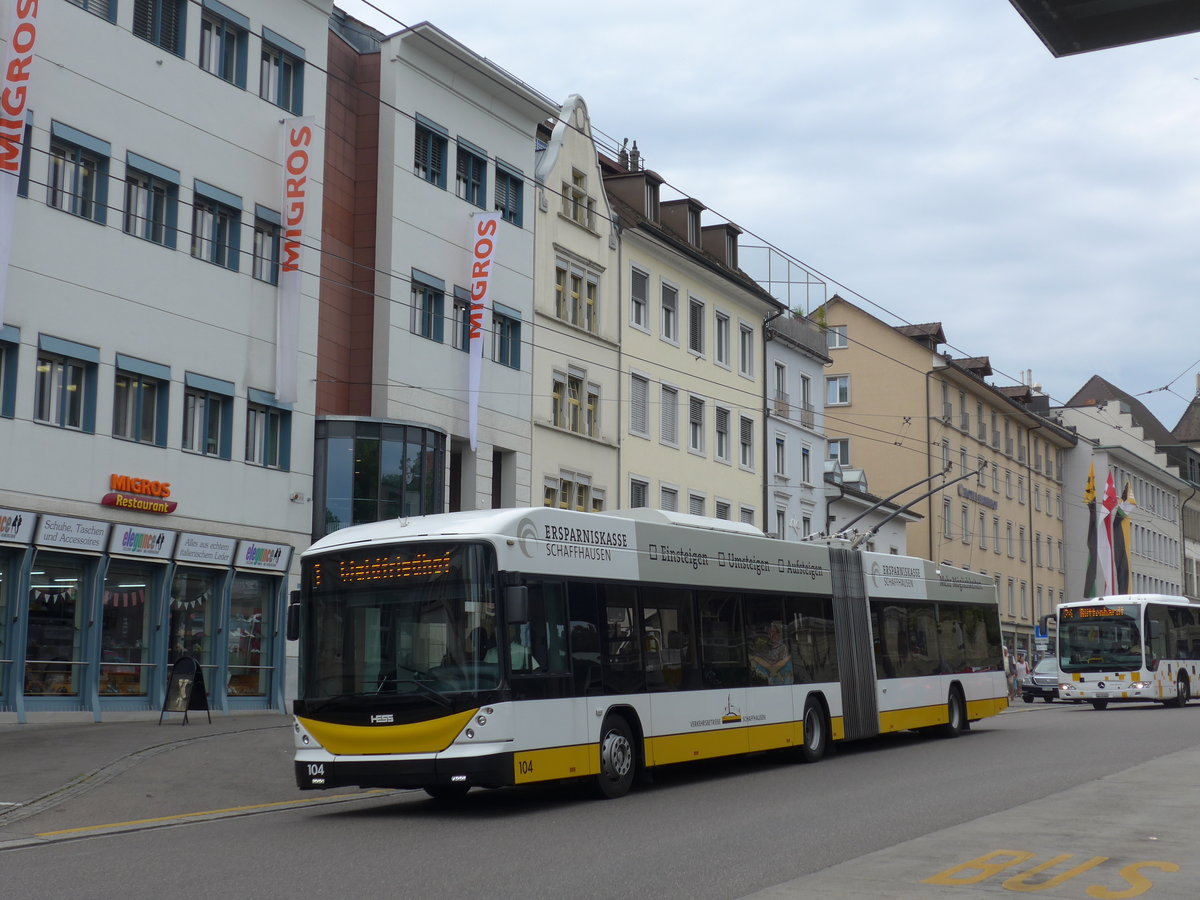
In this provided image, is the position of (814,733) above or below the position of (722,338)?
below

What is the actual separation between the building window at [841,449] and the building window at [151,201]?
4179 centimetres

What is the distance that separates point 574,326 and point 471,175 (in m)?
5.34

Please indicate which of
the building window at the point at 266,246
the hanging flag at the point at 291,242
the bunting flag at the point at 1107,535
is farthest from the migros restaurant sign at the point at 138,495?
the bunting flag at the point at 1107,535

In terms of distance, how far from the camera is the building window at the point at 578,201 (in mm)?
41031

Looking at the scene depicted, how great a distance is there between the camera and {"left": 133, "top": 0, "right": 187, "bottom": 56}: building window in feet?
90.6

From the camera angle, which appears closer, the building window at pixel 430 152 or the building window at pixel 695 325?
the building window at pixel 430 152

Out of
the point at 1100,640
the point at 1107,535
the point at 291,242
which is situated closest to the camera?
the point at 291,242

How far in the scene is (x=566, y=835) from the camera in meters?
12.8

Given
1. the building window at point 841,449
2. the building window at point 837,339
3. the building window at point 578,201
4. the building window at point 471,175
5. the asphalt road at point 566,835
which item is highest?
the building window at point 837,339

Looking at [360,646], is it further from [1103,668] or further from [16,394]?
[1103,668]

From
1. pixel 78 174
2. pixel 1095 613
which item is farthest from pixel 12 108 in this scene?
pixel 1095 613

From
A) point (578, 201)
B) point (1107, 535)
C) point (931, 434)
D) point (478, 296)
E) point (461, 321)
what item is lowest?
point (1107, 535)

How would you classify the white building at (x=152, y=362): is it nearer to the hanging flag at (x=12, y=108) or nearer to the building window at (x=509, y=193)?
the hanging flag at (x=12, y=108)

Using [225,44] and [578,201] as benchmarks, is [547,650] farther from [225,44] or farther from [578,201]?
[578,201]
